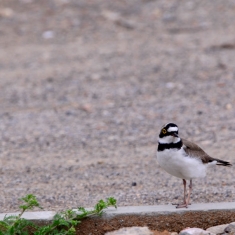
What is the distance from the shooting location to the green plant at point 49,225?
5031mm

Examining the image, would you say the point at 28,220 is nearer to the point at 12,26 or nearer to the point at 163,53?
the point at 163,53

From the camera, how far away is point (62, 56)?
1296 centimetres

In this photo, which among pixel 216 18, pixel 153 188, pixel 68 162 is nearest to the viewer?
pixel 153 188

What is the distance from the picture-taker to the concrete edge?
17.4 ft

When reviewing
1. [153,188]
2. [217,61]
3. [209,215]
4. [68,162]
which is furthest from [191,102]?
[209,215]

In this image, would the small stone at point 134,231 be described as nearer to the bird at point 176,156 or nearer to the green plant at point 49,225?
the green plant at point 49,225

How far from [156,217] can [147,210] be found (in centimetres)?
9

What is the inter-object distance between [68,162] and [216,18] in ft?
25.6

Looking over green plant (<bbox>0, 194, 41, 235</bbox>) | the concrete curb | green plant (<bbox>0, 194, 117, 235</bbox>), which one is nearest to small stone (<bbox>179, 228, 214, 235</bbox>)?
the concrete curb

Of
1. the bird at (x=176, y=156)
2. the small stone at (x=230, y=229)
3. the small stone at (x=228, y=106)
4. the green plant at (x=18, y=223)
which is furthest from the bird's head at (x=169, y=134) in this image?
the small stone at (x=228, y=106)

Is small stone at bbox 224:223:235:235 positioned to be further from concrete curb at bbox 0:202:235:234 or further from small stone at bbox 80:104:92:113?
small stone at bbox 80:104:92:113

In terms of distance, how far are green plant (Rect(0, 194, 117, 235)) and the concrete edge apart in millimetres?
78

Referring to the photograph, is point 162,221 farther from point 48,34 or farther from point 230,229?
point 48,34

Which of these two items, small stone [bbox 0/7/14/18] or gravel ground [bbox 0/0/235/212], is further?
small stone [bbox 0/7/14/18]
